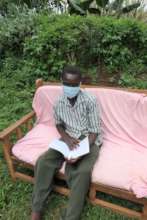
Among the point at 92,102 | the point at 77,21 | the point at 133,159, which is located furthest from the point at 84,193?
the point at 77,21

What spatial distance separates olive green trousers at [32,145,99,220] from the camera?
238 centimetres

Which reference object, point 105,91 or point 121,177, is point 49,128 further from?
point 121,177

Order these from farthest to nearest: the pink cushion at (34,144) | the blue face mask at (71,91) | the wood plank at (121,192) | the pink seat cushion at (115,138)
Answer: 1. the pink cushion at (34,144)
2. the blue face mask at (71,91)
3. the pink seat cushion at (115,138)
4. the wood plank at (121,192)

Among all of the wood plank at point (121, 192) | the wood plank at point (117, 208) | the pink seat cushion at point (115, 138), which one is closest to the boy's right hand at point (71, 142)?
the pink seat cushion at point (115, 138)

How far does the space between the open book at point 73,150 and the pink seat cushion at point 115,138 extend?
0.56 feet

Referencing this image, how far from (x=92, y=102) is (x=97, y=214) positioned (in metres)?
1.10

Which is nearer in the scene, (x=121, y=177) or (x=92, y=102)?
(x=121, y=177)

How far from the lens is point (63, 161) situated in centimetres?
267

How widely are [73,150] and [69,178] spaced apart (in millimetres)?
272

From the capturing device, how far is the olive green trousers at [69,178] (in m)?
2.38

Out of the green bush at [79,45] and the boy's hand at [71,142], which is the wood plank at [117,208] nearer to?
the boy's hand at [71,142]

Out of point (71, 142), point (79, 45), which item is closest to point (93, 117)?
point (71, 142)

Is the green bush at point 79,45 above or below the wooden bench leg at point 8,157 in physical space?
above

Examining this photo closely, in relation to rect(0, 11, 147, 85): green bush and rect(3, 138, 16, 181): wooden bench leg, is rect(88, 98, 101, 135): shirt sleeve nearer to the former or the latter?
rect(3, 138, 16, 181): wooden bench leg
